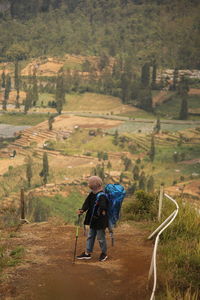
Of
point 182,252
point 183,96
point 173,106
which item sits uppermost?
point 182,252

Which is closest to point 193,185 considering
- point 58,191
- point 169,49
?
point 58,191

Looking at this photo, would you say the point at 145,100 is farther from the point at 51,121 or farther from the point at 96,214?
the point at 96,214

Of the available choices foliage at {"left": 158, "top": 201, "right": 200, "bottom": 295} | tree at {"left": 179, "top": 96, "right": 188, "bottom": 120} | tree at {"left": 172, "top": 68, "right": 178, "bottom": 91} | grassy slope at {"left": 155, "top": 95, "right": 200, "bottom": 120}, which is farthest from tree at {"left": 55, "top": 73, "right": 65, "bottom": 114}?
foliage at {"left": 158, "top": 201, "right": 200, "bottom": 295}

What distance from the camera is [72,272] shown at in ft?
26.8

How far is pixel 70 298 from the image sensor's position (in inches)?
280

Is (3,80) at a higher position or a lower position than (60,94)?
higher

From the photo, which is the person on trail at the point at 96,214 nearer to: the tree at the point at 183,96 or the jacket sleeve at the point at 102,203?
the jacket sleeve at the point at 102,203

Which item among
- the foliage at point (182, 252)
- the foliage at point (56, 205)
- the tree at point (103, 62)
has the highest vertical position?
the tree at point (103, 62)

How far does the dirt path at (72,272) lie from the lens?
7.29m

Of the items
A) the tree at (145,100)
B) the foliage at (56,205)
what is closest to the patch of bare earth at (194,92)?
the tree at (145,100)

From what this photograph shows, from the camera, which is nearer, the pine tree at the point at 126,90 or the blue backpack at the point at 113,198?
the blue backpack at the point at 113,198

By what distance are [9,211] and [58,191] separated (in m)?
67.1

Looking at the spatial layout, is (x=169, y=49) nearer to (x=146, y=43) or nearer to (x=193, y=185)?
(x=146, y=43)

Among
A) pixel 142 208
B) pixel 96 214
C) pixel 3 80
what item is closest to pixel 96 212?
pixel 96 214
